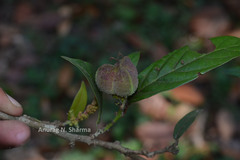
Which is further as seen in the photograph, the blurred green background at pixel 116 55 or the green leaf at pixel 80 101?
the blurred green background at pixel 116 55

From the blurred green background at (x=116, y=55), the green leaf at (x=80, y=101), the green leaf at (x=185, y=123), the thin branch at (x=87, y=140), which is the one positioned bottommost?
the blurred green background at (x=116, y=55)

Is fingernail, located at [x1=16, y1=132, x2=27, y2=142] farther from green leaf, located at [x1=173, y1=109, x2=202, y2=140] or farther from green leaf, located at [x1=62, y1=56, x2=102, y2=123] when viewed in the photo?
green leaf, located at [x1=173, y1=109, x2=202, y2=140]

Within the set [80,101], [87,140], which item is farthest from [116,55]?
[87,140]

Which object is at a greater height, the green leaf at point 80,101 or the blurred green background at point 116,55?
the green leaf at point 80,101

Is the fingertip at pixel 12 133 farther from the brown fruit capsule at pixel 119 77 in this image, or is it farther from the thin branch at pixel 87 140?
the brown fruit capsule at pixel 119 77

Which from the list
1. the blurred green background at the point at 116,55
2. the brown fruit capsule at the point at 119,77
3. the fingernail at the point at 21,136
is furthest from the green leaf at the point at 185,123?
the blurred green background at the point at 116,55

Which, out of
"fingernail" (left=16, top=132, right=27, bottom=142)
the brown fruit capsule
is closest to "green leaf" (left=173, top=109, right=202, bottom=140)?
the brown fruit capsule

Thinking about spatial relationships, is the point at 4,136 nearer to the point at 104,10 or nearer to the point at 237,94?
the point at 237,94

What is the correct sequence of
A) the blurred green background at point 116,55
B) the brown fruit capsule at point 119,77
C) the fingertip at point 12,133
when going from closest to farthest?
the brown fruit capsule at point 119,77 < the fingertip at point 12,133 < the blurred green background at point 116,55
